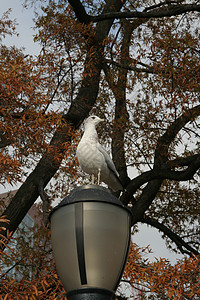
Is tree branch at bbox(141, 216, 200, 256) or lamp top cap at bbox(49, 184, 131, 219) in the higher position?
tree branch at bbox(141, 216, 200, 256)

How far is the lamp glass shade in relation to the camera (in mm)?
2775

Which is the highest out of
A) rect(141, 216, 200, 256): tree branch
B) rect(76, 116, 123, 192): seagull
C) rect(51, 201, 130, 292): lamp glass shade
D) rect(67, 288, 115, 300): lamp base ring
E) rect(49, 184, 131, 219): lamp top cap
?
rect(141, 216, 200, 256): tree branch

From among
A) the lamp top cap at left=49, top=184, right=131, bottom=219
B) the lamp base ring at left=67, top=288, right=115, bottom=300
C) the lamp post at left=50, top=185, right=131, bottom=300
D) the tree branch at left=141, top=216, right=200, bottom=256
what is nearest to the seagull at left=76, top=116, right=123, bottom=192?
the lamp top cap at left=49, top=184, right=131, bottom=219

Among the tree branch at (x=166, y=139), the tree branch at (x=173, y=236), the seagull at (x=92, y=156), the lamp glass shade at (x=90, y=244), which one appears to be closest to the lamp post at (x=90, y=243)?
the lamp glass shade at (x=90, y=244)

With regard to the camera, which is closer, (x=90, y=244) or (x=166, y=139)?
(x=90, y=244)

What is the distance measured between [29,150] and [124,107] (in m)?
4.68

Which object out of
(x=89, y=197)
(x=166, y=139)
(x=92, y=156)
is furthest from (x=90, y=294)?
(x=166, y=139)

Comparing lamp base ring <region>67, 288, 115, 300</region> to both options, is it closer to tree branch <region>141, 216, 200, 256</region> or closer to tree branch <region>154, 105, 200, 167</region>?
tree branch <region>154, 105, 200, 167</region>

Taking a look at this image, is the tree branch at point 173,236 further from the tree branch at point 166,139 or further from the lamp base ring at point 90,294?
the lamp base ring at point 90,294

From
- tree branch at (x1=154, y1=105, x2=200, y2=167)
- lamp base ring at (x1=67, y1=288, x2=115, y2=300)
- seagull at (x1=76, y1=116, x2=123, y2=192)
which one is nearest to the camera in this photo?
lamp base ring at (x1=67, y1=288, x2=115, y2=300)

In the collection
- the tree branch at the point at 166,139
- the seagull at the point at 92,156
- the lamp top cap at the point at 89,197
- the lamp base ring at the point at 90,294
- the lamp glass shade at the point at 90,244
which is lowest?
the lamp base ring at the point at 90,294

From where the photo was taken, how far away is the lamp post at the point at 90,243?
2.77 m

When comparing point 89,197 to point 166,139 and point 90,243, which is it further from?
point 166,139

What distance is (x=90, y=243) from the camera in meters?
2.81
